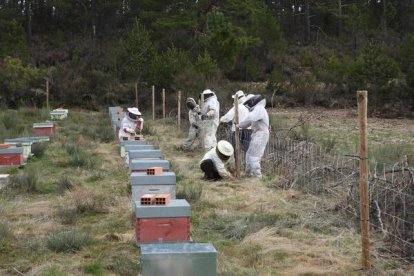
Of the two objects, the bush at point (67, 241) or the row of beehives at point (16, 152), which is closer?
the bush at point (67, 241)

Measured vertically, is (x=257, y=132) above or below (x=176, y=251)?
above

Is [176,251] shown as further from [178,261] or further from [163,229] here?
[163,229]

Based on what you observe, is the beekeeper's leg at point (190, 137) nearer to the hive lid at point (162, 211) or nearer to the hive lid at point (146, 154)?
the hive lid at point (146, 154)

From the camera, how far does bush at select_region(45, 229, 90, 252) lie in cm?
636

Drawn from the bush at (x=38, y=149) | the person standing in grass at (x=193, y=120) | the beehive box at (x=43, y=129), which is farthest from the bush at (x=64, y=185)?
the beehive box at (x=43, y=129)

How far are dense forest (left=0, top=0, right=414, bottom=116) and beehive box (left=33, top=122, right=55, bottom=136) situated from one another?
7980mm

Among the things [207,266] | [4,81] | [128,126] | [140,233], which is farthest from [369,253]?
[4,81]

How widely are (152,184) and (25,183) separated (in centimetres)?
307

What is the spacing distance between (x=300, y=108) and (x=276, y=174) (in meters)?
19.7

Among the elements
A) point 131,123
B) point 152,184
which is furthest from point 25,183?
point 131,123

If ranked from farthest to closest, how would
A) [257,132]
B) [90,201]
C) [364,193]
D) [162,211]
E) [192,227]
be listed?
[257,132] → [90,201] → [192,227] → [162,211] → [364,193]

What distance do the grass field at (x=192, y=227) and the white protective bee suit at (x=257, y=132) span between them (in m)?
0.59

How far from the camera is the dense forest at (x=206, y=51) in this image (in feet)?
90.2

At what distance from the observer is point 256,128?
37.4 ft
